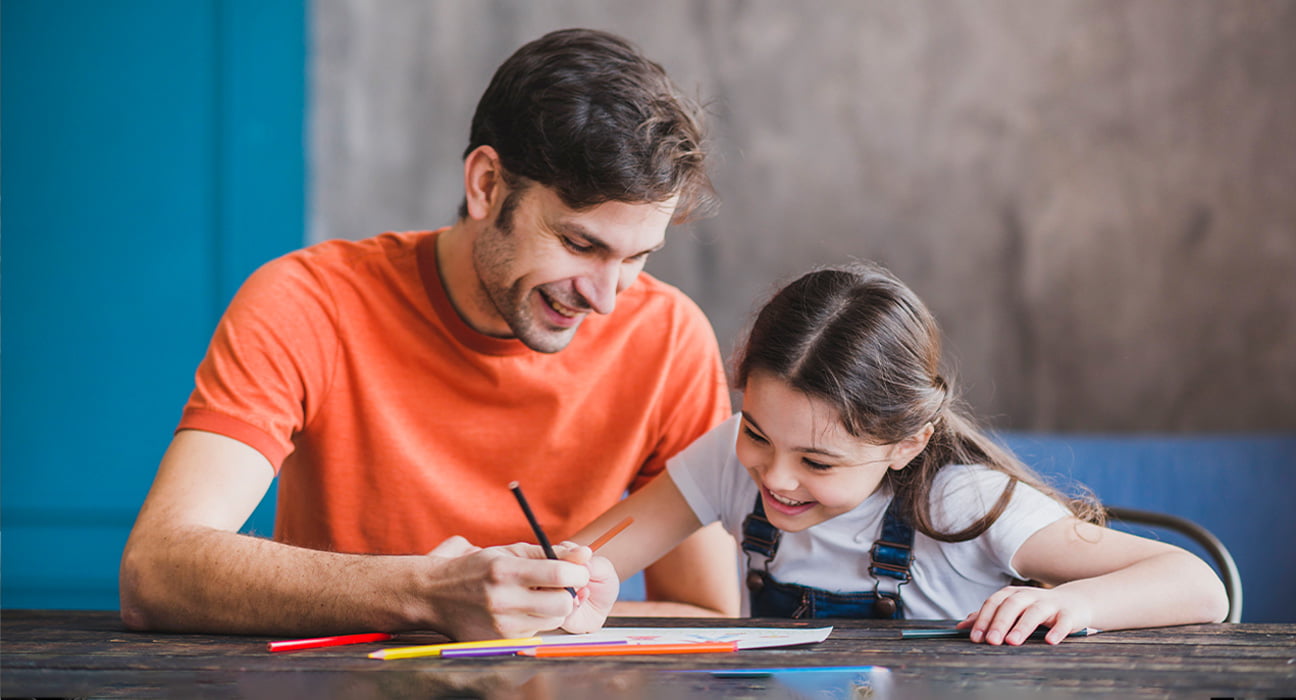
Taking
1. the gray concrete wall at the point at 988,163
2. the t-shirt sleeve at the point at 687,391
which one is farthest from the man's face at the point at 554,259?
the gray concrete wall at the point at 988,163

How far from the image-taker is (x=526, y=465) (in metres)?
1.60

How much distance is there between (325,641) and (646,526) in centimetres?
55

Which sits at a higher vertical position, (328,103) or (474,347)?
(328,103)

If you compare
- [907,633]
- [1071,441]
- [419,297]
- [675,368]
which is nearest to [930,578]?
[907,633]

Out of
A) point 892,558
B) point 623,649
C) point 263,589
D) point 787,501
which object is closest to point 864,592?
point 892,558

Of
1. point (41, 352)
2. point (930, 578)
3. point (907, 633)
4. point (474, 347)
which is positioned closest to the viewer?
point (907, 633)

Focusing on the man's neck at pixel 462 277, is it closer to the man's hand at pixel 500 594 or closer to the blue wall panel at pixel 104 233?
the man's hand at pixel 500 594

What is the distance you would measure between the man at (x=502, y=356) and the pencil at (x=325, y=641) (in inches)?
12.9

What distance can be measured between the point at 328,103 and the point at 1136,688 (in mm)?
2671

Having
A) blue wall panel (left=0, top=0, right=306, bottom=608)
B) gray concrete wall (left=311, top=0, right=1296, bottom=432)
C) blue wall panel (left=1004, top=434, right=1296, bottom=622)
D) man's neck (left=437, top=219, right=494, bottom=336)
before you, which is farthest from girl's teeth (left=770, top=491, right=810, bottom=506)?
→ blue wall panel (left=0, top=0, right=306, bottom=608)

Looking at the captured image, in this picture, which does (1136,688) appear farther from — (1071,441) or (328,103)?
(328,103)

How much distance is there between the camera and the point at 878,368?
1327 mm

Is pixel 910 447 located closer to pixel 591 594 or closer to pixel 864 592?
pixel 864 592

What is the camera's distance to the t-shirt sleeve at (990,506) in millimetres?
1295
